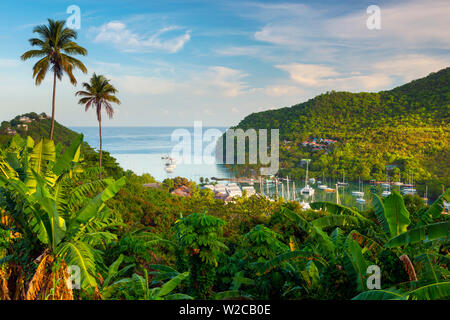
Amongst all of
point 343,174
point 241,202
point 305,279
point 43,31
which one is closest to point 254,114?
point 343,174

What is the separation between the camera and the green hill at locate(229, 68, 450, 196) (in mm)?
61094

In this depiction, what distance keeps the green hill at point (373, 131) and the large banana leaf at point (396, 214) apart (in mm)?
54711

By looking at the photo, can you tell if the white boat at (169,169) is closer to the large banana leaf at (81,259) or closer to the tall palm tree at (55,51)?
the tall palm tree at (55,51)

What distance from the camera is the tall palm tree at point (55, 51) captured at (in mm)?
16328

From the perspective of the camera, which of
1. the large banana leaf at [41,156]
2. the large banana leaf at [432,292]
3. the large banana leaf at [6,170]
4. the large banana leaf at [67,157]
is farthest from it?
the large banana leaf at [41,156]

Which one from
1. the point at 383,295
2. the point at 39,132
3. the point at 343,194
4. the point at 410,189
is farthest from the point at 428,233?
the point at 410,189

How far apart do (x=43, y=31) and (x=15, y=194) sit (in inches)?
558

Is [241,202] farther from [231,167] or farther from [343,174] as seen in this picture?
[231,167]

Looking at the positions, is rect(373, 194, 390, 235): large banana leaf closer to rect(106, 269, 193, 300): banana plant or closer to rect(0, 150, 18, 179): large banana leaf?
rect(106, 269, 193, 300): banana plant

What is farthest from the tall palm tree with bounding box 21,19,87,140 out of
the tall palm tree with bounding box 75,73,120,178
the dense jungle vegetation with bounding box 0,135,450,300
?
the dense jungle vegetation with bounding box 0,135,450,300

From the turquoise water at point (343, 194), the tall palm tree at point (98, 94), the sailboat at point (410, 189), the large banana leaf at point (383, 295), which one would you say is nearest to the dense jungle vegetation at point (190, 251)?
the large banana leaf at point (383, 295)

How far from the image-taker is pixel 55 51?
656 inches

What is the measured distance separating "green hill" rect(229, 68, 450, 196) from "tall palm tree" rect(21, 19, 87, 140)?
56.7m

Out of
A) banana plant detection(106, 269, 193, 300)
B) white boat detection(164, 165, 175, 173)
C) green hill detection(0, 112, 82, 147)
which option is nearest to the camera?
banana plant detection(106, 269, 193, 300)
